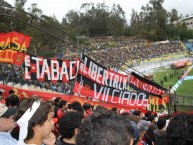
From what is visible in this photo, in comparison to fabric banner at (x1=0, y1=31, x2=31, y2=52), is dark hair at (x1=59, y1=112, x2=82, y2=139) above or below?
below

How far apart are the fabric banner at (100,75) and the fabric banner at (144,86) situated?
0.32 metres

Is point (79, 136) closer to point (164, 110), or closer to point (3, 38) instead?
point (3, 38)

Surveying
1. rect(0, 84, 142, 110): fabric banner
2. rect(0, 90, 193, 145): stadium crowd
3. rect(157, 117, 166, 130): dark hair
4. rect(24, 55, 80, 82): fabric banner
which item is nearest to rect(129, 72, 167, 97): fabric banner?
rect(0, 84, 142, 110): fabric banner

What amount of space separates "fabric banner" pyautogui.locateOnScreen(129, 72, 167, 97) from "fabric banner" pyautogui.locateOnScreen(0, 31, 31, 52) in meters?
3.44

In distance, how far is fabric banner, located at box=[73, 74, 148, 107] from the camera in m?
9.62

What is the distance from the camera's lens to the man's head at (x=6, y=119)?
3795mm

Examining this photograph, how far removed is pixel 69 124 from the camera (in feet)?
14.2

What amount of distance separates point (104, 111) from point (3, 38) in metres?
9.53

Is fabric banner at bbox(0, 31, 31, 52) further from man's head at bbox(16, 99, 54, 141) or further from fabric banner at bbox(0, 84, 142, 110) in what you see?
man's head at bbox(16, 99, 54, 141)

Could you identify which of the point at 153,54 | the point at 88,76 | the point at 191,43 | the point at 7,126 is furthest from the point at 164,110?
the point at 191,43

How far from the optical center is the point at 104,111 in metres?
2.44

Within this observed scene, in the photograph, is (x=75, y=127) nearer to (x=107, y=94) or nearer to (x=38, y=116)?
(x=38, y=116)

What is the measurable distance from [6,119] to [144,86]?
300 inches

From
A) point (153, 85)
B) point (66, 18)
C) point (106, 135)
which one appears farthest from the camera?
point (66, 18)
